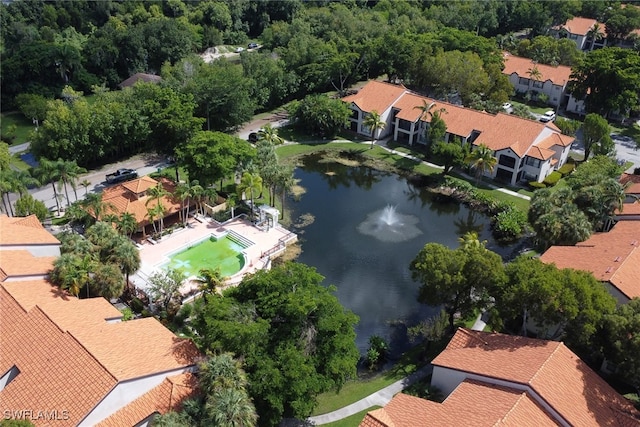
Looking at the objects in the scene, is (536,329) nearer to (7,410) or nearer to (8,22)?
(7,410)

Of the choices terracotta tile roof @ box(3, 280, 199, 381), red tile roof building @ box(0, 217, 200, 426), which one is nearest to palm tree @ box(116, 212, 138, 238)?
terracotta tile roof @ box(3, 280, 199, 381)

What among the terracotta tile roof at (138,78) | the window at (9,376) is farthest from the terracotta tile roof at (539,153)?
the terracotta tile roof at (138,78)

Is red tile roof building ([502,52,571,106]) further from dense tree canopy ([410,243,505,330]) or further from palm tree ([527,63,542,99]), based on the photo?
dense tree canopy ([410,243,505,330])

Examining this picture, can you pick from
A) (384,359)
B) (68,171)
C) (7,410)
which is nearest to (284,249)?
(384,359)

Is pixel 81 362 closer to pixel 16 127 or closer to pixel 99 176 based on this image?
pixel 99 176

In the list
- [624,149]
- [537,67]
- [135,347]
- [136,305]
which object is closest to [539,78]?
[537,67]

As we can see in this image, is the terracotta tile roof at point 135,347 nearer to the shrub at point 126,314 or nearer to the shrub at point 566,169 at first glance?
the shrub at point 126,314
